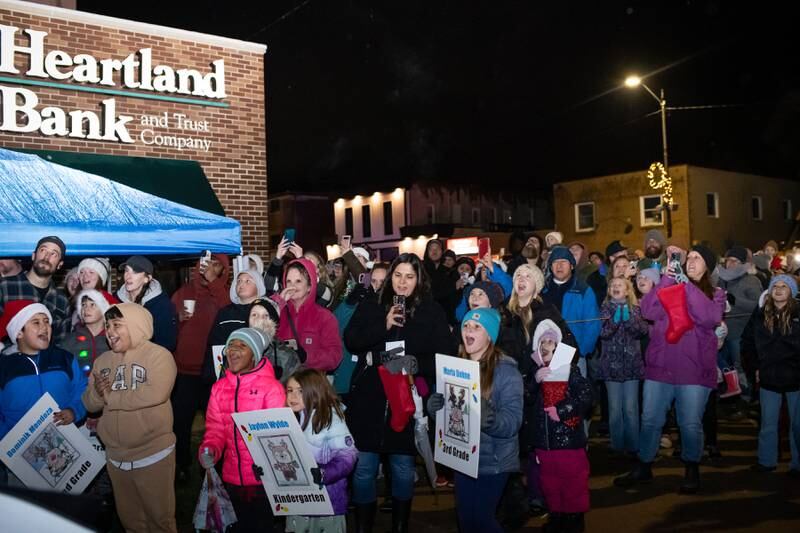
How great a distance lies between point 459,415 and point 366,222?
50173 mm

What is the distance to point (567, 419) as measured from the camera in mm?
5512

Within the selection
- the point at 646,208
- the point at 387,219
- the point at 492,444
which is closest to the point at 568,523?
the point at 492,444

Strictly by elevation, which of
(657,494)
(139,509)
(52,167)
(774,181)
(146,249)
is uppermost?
(774,181)

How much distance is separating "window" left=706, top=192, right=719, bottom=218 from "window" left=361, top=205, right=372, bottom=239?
25029 millimetres

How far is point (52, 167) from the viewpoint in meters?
8.82

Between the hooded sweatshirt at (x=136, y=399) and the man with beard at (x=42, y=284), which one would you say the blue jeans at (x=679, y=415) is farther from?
the man with beard at (x=42, y=284)

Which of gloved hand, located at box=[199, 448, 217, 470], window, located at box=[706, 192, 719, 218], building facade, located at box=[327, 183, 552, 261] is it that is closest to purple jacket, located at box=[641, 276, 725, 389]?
gloved hand, located at box=[199, 448, 217, 470]

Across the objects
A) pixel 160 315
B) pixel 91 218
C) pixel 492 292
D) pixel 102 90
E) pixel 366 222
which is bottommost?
pixel 160 315

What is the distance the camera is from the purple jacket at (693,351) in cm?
662

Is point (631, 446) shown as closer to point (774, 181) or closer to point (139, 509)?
point (139, 509)

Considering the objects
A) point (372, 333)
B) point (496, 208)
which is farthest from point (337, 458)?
point (496, 208)

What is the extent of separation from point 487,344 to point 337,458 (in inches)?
48.2

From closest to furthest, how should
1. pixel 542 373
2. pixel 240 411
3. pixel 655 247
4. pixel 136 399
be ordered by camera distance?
pixel 240 411 < pixel 136 399 < pixel 542 373 < pixel 655 247

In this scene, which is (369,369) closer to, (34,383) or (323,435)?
(323,435)
